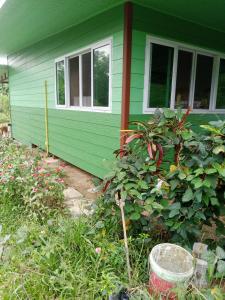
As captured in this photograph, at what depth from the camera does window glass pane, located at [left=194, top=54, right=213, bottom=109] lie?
4203 millimetres

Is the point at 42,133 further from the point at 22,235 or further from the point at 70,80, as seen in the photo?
the point at 22,235

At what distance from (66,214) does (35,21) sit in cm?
352

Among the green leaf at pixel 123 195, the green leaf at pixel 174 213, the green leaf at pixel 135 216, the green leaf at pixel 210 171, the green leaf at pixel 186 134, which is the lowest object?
the green leaf at pixel 135 216

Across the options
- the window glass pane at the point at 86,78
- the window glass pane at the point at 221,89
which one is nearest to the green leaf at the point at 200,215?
the window glass pane at the point at 86,78

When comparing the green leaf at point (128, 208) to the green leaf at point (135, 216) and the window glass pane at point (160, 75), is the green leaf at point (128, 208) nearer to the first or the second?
the green leaf at point (135, 216)

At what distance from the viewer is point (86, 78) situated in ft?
13.5

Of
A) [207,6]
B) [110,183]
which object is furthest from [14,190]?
[207,6]

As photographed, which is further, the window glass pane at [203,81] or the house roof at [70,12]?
the window glass pane at [203,81]

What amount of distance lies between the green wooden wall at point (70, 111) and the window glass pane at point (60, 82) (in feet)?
0.54

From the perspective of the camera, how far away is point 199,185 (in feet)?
5.19

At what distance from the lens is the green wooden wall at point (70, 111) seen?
3393 mm

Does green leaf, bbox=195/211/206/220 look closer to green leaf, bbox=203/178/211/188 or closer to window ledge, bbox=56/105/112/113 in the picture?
green leaf, bbox=203/178/211/188

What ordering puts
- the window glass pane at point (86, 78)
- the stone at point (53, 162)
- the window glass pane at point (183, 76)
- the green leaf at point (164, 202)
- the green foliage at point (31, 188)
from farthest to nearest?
the stone at point (53, 162) < the window glass pane at point (86, 78) < the window glass pane at point (183, 76) < the green foliage at point (31, 188) < the green leaf at point (164, 202)

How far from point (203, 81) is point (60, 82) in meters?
2.81
